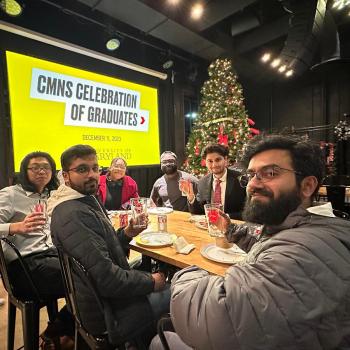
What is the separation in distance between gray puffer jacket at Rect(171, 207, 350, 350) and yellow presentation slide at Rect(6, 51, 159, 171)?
12.2 ft

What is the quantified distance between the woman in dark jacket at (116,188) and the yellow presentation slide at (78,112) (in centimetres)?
114

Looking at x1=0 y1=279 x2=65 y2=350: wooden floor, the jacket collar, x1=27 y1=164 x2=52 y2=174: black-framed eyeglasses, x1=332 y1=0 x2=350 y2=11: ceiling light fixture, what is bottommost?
x1=0 y1=279 x2=65 y2=350: wooden floor

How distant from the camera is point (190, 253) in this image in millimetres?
1429

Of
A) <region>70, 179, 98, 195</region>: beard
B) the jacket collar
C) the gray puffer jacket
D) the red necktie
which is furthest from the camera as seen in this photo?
the red necktie

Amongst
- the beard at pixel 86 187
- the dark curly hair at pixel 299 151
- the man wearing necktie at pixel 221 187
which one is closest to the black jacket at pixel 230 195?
the man wearing necktie at pixel 221 187

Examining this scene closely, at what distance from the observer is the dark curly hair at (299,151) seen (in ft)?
3.03

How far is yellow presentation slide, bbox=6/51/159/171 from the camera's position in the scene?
347 cm

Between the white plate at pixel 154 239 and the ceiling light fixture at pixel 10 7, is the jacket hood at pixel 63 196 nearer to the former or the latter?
the white plate at pixel 154 239

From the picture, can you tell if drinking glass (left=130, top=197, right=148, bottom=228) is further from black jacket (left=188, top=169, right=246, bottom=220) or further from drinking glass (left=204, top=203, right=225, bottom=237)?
black jacket (left=188, top=169, right=246, bottom=220)

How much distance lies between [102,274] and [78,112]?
11.7ft

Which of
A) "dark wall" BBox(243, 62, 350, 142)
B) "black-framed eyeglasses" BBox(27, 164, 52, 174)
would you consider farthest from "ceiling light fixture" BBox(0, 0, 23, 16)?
"dark wall" BBox(243, 62, 350, 142)

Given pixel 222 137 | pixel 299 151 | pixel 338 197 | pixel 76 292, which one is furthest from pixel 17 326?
pixel 222 137

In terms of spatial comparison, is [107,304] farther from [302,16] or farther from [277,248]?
[302,16]

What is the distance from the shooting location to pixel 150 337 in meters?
1.26
